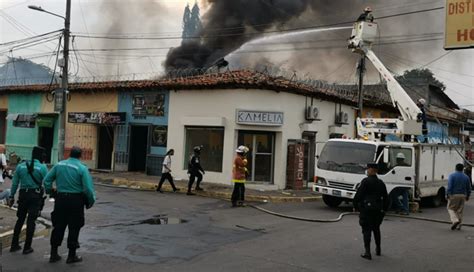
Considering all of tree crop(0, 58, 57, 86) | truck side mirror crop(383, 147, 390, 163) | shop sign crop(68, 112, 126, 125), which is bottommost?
truck side mirror crop(383, 147, 390, 163)

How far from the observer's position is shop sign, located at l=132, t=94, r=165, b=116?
66.0 feet

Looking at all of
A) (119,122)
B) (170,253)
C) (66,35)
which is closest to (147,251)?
(170,253)

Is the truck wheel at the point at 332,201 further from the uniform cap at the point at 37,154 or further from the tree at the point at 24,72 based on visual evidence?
the tree at the point at 24,72

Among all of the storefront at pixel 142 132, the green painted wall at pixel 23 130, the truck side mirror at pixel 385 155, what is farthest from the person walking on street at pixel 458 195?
the green painted wall at pixel 23 130

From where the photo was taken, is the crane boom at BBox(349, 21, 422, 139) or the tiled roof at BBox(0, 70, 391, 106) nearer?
the crane boom at BBox(349, 21, 422, 139)

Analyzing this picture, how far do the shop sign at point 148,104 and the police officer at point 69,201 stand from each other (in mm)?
13519

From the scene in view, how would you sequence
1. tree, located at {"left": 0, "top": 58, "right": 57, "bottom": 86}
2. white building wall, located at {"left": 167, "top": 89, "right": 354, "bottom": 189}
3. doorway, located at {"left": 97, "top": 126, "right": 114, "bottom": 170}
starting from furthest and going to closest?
tree, located at {"left": 0, "top": 58, "right": 57, "bottom": 86}, doorway, located at {"left": 97, "top": 126, "right": 114, "bottom": 170}, white building wall, located at {"left": 167, "top": 89, "right": 354, "bottom": 189}

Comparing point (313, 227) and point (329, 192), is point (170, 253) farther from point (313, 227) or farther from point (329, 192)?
point (329, 192)

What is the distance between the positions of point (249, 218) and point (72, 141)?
15158 millimetres

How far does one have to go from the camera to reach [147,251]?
7.42 meters

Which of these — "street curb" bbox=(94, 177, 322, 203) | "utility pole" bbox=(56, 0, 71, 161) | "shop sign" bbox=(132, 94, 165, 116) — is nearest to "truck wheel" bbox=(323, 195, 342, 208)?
"street curb" bbox=(94, 177, 322, 203)

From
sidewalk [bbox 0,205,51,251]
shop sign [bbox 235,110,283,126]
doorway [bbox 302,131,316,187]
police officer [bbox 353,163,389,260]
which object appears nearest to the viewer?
police officer [bbox 353,163,389,260]

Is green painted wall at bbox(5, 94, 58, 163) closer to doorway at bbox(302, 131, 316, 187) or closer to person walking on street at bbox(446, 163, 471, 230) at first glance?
doorway at bbox(302, 131, 316, 187)

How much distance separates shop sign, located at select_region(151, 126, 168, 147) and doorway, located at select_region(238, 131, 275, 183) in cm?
372
